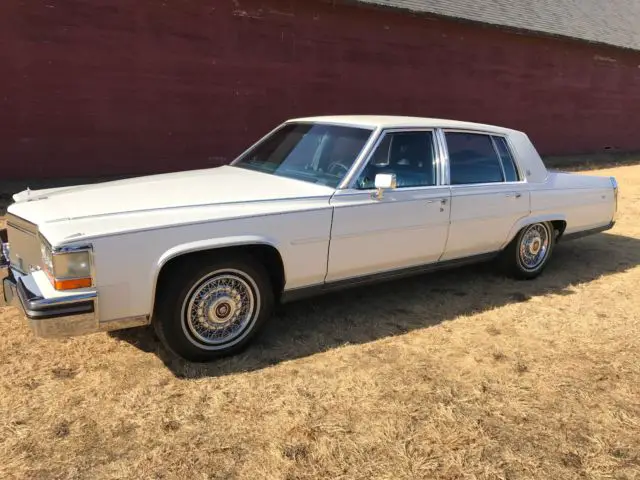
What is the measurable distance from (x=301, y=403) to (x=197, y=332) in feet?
2.71

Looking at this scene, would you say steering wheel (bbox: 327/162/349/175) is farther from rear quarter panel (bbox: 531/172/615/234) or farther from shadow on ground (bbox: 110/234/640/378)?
rear quarter panel (bbox: 531/172/615/234)

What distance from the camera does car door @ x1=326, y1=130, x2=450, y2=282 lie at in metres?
3.85

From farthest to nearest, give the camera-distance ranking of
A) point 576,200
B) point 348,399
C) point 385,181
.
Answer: point 576,200 → point 385,181 → point 348,399

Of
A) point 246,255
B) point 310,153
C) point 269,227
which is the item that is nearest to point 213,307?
point 246,255

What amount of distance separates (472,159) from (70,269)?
3328 mm

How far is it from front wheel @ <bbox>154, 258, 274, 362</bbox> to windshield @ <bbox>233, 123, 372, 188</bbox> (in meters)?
0.93

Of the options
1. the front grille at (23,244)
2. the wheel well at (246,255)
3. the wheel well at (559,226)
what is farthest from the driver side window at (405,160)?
the front grille at (23,244)

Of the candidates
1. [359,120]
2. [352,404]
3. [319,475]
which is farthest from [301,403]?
[359,120]

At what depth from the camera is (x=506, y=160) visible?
504 cm

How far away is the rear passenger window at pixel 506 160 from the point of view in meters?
5.00

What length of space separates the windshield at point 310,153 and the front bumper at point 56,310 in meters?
1.79

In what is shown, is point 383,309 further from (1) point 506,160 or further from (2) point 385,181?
(1) point 506,160

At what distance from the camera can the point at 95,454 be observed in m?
2.61

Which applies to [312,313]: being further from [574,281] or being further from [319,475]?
[574,281]
